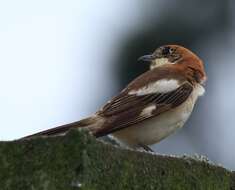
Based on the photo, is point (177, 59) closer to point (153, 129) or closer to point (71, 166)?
point (153, 129)

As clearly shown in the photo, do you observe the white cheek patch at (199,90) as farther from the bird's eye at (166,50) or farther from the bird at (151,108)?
the bird's eye at (166,50)

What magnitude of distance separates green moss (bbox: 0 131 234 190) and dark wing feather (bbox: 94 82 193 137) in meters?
2.64

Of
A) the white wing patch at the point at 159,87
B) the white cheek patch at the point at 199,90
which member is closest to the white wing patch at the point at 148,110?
the white wing patch at the point at 159,87

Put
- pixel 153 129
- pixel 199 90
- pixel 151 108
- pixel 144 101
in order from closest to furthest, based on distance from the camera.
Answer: pixel 153 129 < pixel 151 108 < pixel 144 101 < pixel 199 90

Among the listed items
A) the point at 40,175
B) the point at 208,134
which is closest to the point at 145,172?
the point at 40,175

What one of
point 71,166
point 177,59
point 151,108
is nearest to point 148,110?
point 151,108

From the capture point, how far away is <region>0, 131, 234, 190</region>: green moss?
3.99 meters

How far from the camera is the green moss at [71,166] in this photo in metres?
3.99

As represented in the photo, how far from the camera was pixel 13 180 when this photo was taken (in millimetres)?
4059

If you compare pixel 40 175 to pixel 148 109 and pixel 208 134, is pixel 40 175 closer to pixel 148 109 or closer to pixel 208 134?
pixel 148 109

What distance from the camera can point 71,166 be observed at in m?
3.99

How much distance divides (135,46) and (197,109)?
1.78m

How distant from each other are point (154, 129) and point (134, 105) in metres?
0.30

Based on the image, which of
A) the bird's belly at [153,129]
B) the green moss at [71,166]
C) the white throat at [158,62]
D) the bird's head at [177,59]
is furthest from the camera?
the white throat at [158,62]
